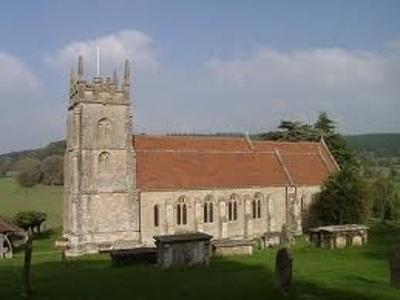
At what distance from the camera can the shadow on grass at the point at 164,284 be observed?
20984 millimetres

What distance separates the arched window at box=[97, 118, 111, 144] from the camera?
46125 millimetres

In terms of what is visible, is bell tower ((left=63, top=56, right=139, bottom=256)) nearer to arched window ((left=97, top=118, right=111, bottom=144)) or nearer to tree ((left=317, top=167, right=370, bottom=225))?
arched window ((left=97, top=118, right=111, bottom=144))

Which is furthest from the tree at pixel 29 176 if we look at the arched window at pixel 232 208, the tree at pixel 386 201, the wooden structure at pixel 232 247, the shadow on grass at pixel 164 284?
the shadow on grass at pixel 164 284

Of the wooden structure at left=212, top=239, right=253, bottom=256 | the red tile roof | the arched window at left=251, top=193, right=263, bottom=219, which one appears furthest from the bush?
the wooden structure at left=212, top=239, right=253, bottom=256

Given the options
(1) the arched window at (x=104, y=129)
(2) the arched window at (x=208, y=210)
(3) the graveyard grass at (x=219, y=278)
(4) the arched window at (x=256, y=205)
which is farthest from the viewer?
(4) the arched window at (x=256, y=205)

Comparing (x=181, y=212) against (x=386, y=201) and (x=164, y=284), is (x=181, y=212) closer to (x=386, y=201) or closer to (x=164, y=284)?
(x=164, y=284)

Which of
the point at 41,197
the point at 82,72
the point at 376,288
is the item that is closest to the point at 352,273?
the point at 376,288

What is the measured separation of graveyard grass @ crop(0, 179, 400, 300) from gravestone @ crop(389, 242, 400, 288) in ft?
1.10

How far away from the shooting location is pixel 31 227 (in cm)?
6006

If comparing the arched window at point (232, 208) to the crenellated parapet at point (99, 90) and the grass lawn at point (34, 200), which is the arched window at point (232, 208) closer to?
the crenellated parapet at point (99, 90)

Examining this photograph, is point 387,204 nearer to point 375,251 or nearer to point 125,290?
point 375,251

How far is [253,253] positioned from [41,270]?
12948 millimetres

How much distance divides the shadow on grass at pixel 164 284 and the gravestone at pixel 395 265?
1.58m

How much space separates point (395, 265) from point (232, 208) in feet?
97.4
